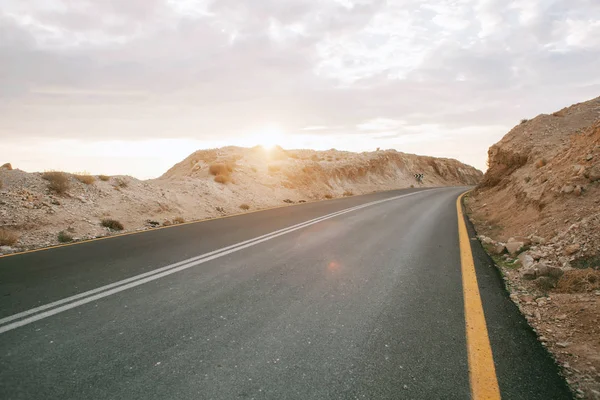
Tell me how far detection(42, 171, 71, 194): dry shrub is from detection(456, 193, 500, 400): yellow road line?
1335 centimetres

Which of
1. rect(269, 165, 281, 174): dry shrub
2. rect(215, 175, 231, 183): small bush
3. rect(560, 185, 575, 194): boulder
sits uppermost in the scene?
rect(269, 165, 281, 174): dry shrub

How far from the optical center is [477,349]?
2619 millimetres

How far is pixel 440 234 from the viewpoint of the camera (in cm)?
782

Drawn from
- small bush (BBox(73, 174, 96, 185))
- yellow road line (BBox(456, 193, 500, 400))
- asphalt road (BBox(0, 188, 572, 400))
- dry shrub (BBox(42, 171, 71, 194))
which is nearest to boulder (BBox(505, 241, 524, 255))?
asphalt road (BBox(0, 188, 572, 400))

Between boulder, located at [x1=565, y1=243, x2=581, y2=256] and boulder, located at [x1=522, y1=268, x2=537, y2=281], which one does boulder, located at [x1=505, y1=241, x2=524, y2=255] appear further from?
boulder, located at [x1=522, y1=268, x2=537, y2=281]

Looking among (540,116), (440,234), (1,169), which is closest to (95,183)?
(1,169)

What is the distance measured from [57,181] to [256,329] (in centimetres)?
1234

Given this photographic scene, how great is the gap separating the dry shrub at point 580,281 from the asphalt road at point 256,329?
73 centimetres

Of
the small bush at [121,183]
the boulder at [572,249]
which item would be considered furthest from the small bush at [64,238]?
the boulder at [572,249]

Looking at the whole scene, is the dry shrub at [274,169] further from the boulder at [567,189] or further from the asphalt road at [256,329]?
the boulder at [567,189]

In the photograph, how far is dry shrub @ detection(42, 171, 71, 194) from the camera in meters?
11.3

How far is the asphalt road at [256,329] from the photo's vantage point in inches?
87.4

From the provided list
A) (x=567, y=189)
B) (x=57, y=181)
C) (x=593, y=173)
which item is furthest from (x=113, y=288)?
(x=57, y=181)

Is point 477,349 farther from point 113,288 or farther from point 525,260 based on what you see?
point 113,288
